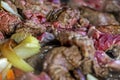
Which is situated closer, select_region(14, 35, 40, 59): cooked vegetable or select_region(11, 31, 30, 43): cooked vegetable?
select_region(14, 35, 40, 59): cooked vegetable

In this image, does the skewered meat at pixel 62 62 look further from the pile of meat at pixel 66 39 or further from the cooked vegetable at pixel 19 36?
the cooked vegetable at pixel 19 36

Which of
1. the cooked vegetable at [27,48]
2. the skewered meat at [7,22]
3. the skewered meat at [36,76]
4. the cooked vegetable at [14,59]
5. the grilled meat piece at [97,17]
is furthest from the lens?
the grilled meat piece at [97,17]

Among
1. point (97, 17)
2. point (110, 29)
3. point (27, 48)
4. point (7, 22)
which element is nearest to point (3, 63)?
point (27, 48)

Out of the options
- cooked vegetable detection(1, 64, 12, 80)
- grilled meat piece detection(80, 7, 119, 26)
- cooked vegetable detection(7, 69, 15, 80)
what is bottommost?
grilled meat piece detection(80, 7, 119, 26)

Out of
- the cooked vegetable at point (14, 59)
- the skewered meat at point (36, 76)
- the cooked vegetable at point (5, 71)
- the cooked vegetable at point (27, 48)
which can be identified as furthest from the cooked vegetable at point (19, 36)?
the skewered meat at point (36, 76)

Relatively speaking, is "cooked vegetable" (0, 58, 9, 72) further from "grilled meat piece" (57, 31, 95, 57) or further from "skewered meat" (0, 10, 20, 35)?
"skewered meat" (0, 10, 20, 35)

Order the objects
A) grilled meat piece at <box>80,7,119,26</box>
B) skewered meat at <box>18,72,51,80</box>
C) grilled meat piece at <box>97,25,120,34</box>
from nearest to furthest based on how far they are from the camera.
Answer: skewered meat at <box>18,72,51,80</box>
grilled meat piece at <box>97,25,120,34</box>
grilled meat piece at <box>80,7,119,26</box>

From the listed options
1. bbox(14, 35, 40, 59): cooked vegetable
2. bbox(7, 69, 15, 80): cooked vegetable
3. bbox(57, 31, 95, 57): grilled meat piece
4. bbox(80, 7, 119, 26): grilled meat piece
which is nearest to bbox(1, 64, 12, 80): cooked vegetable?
bbox(7, 69, 15, 80): cooked vegetable
